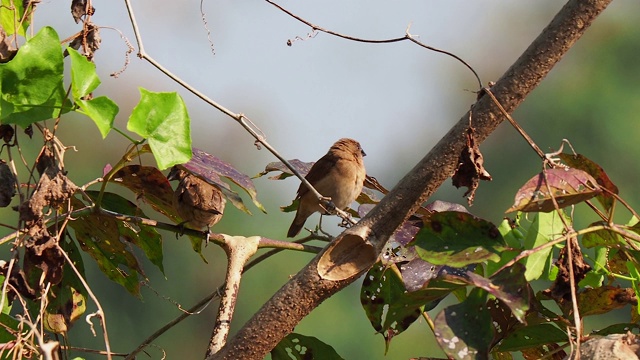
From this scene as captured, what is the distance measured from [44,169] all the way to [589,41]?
67.0 ft

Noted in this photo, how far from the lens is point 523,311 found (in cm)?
108

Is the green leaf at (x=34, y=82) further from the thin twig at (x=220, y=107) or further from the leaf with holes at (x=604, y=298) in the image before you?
the leaf with holes at (x=604, y=298)

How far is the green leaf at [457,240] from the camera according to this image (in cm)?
121

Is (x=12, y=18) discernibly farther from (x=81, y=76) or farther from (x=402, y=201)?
(x=402, y=201)

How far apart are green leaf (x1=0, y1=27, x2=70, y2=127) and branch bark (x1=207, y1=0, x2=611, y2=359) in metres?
0.42

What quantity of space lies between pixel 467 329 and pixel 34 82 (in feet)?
2.22

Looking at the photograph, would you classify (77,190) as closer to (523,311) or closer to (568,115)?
(523,311)

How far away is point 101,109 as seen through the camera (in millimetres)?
1186

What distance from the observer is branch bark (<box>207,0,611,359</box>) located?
121cm

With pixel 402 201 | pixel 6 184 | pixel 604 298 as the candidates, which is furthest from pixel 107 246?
pixel 604 298

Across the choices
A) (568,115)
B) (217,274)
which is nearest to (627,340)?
(217,274)

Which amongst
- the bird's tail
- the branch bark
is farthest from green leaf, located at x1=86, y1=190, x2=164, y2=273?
the bird's tail

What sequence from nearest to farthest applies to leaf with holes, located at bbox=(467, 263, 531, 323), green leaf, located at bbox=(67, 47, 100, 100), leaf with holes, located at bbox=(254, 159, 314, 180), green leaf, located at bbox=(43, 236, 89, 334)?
leaf with holes, located at bbox=(467, 263, 531, 323)
green leaf, located at bbox=(67, 47, 100, 100)
green leaf, located at bbox=(43, 236, 89, 334)
leaf with holes, located at bbox=(254, 159, 314, 180)

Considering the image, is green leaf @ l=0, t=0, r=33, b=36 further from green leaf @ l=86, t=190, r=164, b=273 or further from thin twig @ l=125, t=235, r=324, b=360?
thin twig @ l=125, t=235, r=324, b=360
